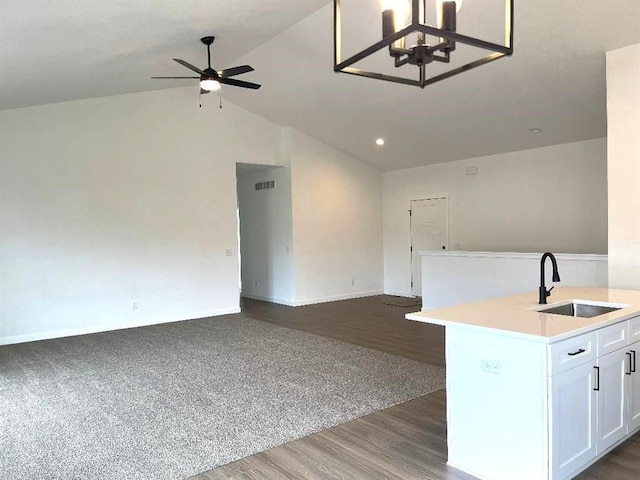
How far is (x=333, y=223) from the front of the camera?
29.8ft

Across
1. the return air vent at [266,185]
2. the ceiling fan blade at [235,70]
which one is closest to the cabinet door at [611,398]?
the ceiling fan blade at [235,70]

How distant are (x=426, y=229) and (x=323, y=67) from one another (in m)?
4.21

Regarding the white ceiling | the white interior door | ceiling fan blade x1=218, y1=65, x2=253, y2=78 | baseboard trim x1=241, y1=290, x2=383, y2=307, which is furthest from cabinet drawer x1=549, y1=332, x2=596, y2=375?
baseboard trim x1=241, y1=290, x2=383, y2=307

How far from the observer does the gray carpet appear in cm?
285

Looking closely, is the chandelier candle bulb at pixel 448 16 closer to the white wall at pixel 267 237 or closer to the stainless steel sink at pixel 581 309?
the stainless steel sink at pixel 581 309

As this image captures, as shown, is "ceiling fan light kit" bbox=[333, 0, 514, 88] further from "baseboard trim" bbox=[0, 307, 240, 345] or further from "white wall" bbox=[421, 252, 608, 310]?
"baseboard trim" bbox=[0, 307, 240, 345]

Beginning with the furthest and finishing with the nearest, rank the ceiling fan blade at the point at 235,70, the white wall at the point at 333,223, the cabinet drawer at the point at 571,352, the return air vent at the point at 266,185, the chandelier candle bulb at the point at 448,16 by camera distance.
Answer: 1. the return air vent at the point at 266,185
2. the white wall at the point at 333,223
3. the ceiling fan blade at the point at 235,70
4. the cabinet drawer at the point at 571,352
5. the chandelier candle bulb at the point at 448,16

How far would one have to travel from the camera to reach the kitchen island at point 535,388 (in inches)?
88.7

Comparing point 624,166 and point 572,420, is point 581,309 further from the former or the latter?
point 624,166

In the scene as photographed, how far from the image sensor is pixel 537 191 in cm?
747

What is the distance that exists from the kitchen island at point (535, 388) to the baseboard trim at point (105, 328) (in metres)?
5.48

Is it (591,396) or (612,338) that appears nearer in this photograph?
(591,396)

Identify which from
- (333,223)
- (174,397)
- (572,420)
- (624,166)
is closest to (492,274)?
(624,166)

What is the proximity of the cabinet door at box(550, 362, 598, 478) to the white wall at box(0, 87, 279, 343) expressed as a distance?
6090 millimetres
